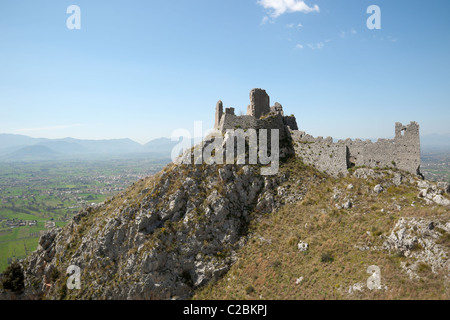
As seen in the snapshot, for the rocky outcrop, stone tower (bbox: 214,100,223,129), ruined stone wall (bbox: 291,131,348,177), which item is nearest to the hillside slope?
the rocky outcrop

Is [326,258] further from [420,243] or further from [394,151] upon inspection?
[394,151]

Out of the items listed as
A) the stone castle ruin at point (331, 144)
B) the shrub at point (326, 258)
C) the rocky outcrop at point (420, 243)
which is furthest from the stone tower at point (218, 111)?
the rocky outcrop at point (420, 243)

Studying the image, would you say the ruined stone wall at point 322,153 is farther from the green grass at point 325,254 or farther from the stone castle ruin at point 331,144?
the green grass at point 325,254

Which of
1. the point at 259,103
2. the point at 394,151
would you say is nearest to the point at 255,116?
the point at 259,103

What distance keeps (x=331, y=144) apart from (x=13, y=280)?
48225mm

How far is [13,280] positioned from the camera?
33844 mm

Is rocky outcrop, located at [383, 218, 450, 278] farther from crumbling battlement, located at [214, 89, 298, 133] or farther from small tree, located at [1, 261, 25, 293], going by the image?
small tree, located at [1, 261, 25, 293]

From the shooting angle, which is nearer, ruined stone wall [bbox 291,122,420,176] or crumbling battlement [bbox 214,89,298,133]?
ruined stone wall [bbox 291,122,420,176]

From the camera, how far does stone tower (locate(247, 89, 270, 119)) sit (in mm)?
38219

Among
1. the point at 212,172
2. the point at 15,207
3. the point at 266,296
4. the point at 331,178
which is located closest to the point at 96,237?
the point at 212,172

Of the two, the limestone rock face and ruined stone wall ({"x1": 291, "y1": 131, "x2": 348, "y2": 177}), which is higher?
ruined stone wall ({"x1": 291, "y1": 131, "x2": 348, "y2": 177})

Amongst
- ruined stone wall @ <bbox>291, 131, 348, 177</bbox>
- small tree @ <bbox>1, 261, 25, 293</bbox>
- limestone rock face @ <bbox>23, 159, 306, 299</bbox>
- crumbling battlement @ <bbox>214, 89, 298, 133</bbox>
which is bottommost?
small tree @ <bbox>1, 261, 25, 293</bbox>

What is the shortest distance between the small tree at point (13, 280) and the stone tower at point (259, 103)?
4199 centimetres

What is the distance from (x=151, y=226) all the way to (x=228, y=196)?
10.2 m
